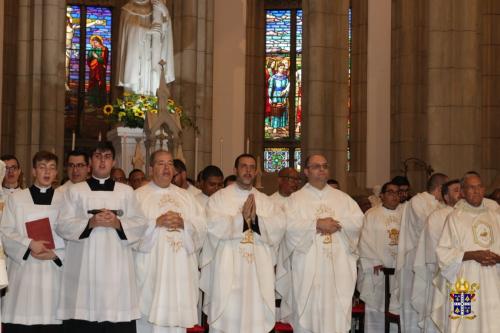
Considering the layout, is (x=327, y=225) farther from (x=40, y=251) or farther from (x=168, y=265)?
(x=40, y=251)

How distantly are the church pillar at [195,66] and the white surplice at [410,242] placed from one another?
8656 millimetres

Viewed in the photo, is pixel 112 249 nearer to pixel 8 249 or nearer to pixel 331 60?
pixel 8 249

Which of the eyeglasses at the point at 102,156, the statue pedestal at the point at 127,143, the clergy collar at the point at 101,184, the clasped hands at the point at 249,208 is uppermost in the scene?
the statue pedestal at the point at 127,143

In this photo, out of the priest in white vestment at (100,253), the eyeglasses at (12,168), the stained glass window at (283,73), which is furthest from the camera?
the stained glass window at (283,73)

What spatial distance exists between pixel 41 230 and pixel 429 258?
4.30m

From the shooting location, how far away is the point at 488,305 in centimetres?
939

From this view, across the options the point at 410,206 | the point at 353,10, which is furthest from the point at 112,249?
the point at 353,10

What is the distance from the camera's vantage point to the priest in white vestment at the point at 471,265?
9.36 metres

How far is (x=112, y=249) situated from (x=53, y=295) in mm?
728

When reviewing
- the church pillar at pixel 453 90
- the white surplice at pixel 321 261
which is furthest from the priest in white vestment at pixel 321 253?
the church pillar at pixel 453 90

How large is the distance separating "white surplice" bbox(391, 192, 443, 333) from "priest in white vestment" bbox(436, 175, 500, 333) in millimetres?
1630

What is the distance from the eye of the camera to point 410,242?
11.2 metres

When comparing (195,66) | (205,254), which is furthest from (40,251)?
(195,66)

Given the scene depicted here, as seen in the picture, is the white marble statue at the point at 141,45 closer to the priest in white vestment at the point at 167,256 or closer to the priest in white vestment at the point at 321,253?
the priest in white vestment at the point at 321,253
